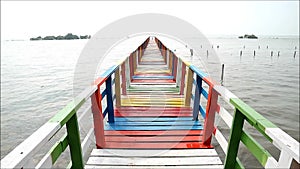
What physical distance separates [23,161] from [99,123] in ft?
5.21

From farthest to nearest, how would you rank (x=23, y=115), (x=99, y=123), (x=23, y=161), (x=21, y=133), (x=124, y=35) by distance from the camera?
1. (x=23, y=115)
2. (x=21, y=133)
3. (x=124, y=35)
4. (x=99, y=123)
5. (x=23, y=161)

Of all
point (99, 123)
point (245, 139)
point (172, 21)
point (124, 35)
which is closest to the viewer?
point (245, 139)

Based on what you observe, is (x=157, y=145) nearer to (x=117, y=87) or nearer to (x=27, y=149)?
(x=117, y=87)

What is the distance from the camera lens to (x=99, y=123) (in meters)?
2.52

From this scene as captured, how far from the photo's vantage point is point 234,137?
5.93 feet

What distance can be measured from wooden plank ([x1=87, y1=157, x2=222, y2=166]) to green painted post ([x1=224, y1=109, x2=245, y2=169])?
471mm

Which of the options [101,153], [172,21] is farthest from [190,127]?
[172,21]

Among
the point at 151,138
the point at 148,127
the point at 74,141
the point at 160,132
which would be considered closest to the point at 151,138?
the point at 151,138

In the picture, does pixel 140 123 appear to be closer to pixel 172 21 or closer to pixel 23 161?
pixel 172 21

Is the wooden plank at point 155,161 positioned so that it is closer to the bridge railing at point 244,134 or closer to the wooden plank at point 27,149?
the bridge railing at point 244,134

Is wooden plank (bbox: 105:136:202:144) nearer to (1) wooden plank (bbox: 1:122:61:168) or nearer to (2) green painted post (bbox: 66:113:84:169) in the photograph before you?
(2) green painted post (bbox: 66:113:84:169)

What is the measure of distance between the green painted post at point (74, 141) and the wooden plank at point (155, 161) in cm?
60

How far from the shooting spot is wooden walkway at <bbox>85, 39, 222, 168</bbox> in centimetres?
241

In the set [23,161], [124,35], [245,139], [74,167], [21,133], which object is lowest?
[21,133]
